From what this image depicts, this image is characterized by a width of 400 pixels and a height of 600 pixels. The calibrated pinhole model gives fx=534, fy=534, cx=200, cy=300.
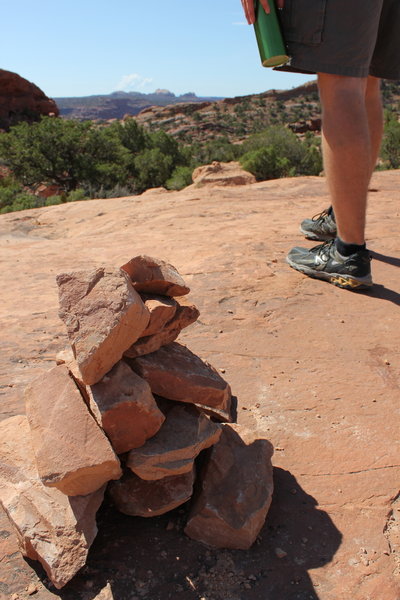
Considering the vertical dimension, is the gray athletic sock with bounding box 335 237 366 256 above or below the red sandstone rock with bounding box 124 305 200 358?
below

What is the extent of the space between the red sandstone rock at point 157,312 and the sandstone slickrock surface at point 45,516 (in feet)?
1.48

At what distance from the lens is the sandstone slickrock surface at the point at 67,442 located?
127cm

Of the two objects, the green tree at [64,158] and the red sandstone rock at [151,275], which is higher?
the red sandstone rock at [151,275]

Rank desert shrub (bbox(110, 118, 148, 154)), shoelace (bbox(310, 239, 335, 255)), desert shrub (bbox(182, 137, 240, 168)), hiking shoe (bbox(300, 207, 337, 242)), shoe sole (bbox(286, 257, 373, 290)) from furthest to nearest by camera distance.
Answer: desert shrub (bbox(110, 118, 148, 154)), desert shrub (bbox(182, 137, 240, 168)), hiking shoe (bbox(300, 207, 337, 242)), shoelace (bbox(310, 239, 335, 255)), shoe sole (bbox(286, 257, 373, 290))

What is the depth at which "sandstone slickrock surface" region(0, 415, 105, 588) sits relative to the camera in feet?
4.06

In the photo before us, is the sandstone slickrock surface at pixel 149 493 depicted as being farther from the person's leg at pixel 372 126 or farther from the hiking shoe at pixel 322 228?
the hiking shoe at pixel 322 228

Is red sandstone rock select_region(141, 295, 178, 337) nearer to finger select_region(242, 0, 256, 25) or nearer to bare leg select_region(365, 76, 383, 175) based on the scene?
finger select_region(242, 0, 256, 25)

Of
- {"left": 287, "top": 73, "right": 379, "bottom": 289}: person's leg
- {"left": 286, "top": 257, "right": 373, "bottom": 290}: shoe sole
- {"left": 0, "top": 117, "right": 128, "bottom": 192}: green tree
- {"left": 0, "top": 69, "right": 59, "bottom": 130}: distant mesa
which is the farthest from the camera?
{"left": 0, "top": 69, "right": 59, "bottom": 130}: distant mesa

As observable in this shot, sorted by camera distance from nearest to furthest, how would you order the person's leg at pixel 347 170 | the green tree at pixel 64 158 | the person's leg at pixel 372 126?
the person's leg at pixel 347 170
the person's leg at pixel 372 126
the green tree at pixel 64 158

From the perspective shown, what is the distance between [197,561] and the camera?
1.31m

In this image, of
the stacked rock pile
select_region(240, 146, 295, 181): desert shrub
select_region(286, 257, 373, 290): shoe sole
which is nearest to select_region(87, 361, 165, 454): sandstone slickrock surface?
the stacked rock pile

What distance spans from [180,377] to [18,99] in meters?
40.5

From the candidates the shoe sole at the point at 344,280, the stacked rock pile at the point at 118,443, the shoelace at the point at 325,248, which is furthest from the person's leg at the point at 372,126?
the stacked rock pile at the point at 118,443

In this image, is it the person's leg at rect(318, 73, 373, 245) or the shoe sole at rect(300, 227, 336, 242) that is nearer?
the person's leg at rect(318, 73, 373, 245)
